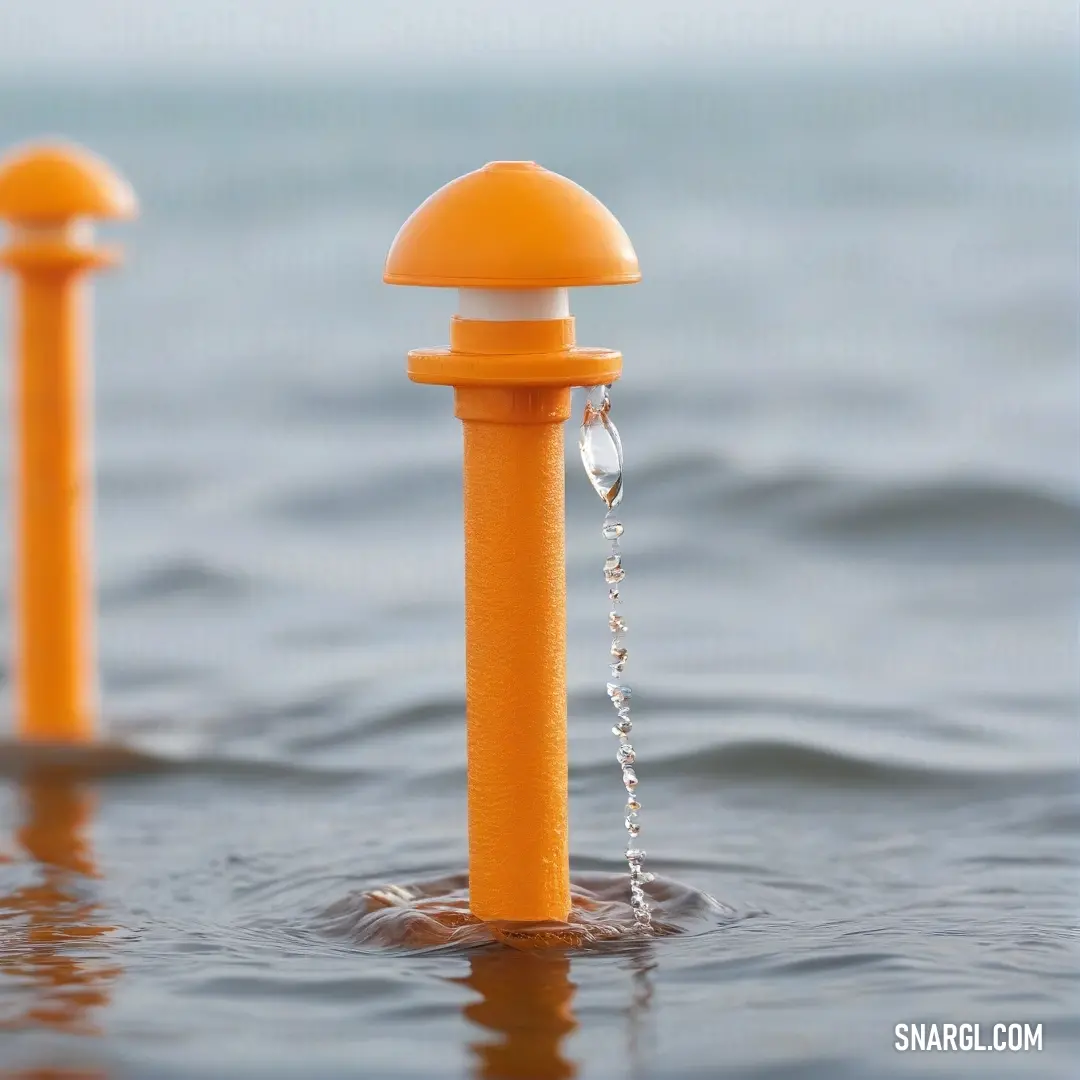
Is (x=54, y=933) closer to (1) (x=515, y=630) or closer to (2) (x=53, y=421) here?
(1) (x=515, y=630)

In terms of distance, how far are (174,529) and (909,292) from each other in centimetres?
1019

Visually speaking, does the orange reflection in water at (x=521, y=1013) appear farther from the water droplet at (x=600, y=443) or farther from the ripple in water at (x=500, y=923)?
the water droplet at (x=600, y=443)

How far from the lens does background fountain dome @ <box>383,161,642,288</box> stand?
2.69 meters

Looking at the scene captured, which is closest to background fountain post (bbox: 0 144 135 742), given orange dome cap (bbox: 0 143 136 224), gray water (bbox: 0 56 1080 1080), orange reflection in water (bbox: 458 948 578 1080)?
orange dome cap (bbox: 0 143 136 224)

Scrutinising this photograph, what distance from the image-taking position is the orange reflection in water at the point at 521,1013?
2.70 meters

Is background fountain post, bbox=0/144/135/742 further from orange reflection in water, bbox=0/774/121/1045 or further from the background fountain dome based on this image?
the background fountain dome

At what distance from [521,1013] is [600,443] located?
0.93 meters

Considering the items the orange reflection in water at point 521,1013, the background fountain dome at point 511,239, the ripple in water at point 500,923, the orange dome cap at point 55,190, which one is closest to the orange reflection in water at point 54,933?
the ripple in water at point 500,923

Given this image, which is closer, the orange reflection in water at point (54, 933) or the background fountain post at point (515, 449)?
the background fountain post at point (515, 449)

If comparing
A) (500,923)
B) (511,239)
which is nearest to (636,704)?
(500,923)

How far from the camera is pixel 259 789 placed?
443 cm

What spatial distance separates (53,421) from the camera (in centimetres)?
455

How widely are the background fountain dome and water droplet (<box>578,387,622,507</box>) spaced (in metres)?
0.24

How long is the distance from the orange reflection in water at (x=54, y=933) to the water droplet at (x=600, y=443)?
120 centimetres
